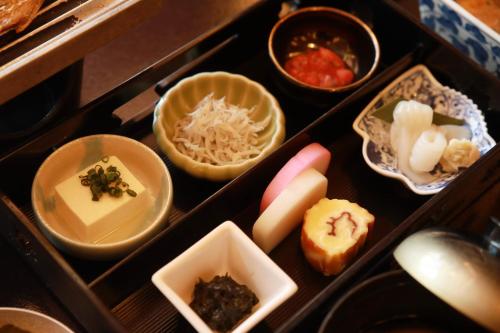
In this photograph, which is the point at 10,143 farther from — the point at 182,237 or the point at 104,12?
the point at 182,237

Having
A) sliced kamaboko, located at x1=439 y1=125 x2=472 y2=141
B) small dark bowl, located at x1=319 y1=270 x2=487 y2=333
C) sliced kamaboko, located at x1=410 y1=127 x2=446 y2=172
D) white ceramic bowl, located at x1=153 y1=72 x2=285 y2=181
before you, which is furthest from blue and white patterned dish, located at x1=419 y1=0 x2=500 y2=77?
small dark bowl, located at x1=319 y1=270 x2=487 y2=333

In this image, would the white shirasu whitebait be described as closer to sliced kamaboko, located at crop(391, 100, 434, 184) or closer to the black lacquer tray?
the black lacquer tray

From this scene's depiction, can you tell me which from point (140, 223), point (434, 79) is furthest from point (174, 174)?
point (434, 79)

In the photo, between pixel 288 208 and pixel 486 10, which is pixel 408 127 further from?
pixel 486 10

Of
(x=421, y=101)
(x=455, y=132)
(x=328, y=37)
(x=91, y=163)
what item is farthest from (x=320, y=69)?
(x=91, y=163)

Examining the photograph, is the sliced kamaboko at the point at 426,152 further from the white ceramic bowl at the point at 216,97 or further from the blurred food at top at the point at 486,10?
the blurred food at top at the point at 486,10

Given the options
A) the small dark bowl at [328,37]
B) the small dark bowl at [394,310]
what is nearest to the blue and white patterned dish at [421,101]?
the small dark bowl at [328,37]
